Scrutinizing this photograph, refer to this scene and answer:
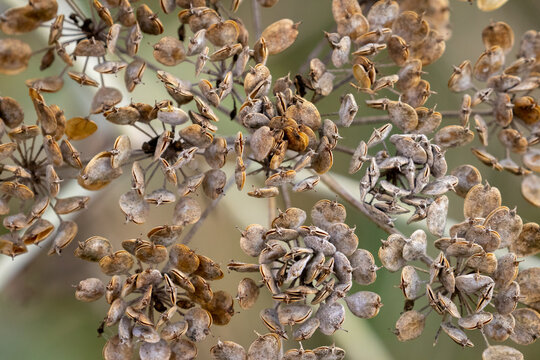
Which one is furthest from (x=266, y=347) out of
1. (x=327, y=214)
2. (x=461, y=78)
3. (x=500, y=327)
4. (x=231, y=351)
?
(x=461, y=78)

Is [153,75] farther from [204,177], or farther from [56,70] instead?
[204,177]

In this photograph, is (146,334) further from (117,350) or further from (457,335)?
(457,335)

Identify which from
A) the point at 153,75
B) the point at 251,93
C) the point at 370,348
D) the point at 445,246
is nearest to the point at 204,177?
the point at 251,93

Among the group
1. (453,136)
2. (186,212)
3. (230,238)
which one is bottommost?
(230,238)

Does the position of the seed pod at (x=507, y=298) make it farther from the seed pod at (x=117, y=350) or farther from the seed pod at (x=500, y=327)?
the seed pod at (x=117, y=350)

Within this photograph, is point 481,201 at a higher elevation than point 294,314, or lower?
higher

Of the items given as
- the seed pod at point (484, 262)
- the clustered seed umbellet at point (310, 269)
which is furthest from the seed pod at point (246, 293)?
the seed pod at point (484, 262)

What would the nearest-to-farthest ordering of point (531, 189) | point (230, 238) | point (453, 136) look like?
point (453, 136) < point (531, 189) < point (230, 238)
